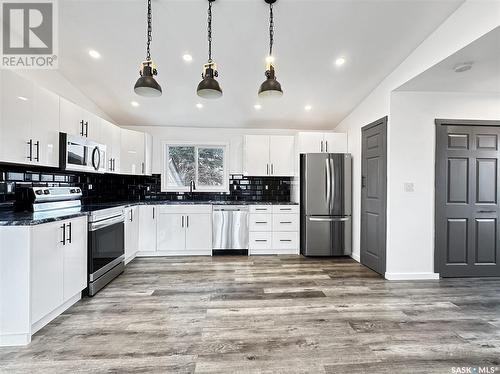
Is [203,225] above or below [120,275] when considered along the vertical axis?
above

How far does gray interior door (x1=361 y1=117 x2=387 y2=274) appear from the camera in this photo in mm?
3357

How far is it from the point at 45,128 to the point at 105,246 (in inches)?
56.6

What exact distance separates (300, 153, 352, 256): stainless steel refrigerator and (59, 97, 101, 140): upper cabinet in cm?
325

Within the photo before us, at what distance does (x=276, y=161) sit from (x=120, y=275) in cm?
311

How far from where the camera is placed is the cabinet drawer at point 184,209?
167 inches

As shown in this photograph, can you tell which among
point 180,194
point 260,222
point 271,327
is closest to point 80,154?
point 180,194

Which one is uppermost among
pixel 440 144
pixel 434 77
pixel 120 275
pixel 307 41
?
pixel 307 41

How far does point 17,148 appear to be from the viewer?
224 centimetres

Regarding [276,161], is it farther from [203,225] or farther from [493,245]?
[493,245]

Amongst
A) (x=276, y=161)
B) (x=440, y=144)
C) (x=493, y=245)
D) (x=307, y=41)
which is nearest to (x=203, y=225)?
(x=276, y=161)

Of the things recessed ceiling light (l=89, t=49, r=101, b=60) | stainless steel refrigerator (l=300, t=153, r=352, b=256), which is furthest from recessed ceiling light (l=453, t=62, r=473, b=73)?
recessed ceiling light (l=89, t=49, r=101, b=60)

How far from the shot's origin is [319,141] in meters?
4.41

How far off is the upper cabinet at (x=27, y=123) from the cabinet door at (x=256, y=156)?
9.25 ft

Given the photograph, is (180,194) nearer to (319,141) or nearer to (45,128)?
(45,128)
